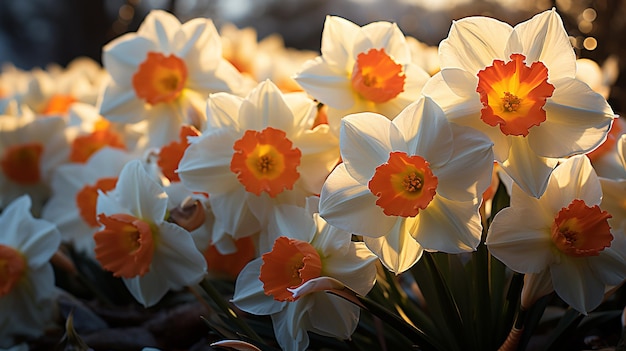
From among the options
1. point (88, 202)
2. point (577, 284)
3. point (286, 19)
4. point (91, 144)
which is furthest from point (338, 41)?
point (286, 19)

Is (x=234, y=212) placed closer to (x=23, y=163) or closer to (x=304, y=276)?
(x=304, y=276)

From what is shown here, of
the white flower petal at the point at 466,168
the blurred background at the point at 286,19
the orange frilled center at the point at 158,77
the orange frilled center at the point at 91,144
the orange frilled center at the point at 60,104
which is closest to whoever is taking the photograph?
the white flower petal at the point at 466,168

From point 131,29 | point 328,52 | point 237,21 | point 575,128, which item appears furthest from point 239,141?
point 237,21

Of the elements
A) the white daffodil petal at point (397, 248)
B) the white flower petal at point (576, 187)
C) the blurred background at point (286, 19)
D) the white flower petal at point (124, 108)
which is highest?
the white flower petal at point (576, 187)

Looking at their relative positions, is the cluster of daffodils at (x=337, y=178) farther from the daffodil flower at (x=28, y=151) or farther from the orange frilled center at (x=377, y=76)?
the daffodil flower at (x=28, y=151)

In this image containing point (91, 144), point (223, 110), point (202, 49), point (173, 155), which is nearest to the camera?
point (223, 110)

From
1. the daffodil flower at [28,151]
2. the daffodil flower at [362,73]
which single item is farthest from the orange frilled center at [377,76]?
the daffodil flower at [28,151]
